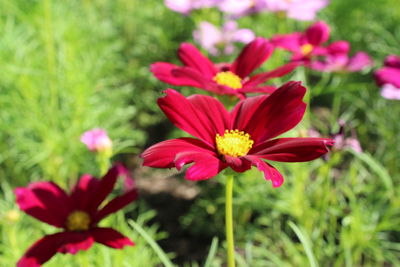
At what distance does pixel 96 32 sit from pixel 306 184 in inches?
44.1

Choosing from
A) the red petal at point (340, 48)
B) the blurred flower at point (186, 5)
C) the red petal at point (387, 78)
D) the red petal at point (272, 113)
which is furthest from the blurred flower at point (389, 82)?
the blurred flower at point (186, 5)

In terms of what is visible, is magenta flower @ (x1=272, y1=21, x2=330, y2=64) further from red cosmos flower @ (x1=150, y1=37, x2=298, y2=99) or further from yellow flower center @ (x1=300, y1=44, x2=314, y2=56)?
red cosmos flower @ (x1=150, y1=37, x2=298, y2=99)

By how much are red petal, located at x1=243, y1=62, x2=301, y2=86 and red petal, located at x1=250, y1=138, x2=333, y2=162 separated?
0.60ft

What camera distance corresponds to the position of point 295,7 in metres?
1.41

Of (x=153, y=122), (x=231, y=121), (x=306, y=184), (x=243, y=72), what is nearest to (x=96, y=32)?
(x=153, y=122)

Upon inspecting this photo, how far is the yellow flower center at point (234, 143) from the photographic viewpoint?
0.67 metres

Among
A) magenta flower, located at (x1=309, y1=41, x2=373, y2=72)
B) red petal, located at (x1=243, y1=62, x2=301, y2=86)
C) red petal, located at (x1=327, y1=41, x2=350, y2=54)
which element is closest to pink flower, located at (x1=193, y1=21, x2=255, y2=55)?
magenta flower, located at (x1=309, y1=41, x2=373, y2=72)

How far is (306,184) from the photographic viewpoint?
1560 mm

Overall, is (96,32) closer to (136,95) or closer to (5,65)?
(136,95)

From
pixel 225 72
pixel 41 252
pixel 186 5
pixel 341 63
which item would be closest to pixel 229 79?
pixel 225 72

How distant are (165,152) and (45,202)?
0.36 m

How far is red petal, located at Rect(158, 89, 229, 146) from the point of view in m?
0.65

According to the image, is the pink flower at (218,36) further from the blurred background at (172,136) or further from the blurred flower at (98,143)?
the blurred flower at (98,143)

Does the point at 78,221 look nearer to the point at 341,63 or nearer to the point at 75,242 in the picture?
the point at 75,242
